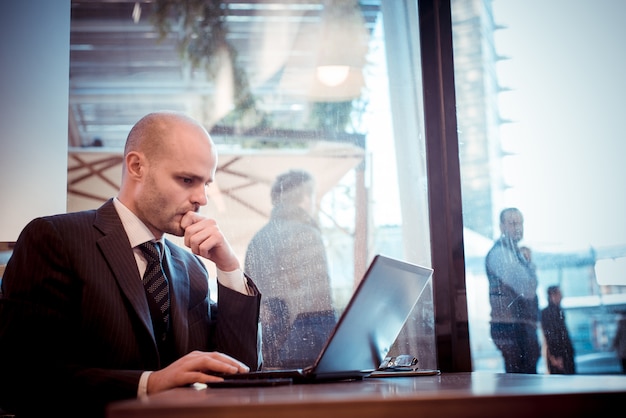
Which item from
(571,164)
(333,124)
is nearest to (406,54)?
(333,124)

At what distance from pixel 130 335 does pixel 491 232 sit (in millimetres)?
1308

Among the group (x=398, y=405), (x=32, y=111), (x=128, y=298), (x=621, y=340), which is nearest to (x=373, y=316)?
(x=398, y=405)

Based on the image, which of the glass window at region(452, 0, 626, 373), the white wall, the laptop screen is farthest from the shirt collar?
the glass window at region(452, 0, 626, 373)

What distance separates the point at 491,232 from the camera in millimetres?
2357

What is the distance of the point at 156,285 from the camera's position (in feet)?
6.02

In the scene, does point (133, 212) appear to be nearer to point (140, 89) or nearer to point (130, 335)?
point (130, 335)

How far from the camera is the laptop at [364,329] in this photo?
129 cm

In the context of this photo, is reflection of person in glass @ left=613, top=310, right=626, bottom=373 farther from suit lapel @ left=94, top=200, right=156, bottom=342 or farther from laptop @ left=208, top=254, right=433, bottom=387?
suit lapel @ left=94, top=200, right=156, bottom=342

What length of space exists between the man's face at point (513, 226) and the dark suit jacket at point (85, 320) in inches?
37.8

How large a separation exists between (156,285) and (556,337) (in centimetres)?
134

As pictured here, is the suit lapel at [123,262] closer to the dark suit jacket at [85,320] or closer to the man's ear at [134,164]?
the dark suit jacket at [85,320]

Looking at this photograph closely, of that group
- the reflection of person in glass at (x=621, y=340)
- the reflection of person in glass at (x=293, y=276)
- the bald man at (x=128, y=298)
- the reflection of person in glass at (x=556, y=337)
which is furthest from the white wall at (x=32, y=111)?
the reflection of person in glass at (x=621, y=340)

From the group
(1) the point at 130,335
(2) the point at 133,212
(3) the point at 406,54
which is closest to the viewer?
(1) the point at 130,335

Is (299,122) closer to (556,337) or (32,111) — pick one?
(32,111)
